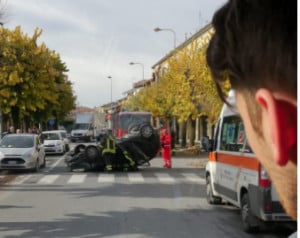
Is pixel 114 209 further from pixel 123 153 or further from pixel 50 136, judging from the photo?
pixel 50 136

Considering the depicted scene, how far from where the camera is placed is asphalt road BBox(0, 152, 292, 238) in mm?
9703

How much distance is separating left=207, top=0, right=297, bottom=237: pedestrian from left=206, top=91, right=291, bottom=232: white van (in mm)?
5896

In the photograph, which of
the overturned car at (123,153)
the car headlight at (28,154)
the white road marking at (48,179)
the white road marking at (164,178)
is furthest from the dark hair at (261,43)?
the car headlight at (28,154)

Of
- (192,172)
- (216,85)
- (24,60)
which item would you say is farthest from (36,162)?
(216,85)

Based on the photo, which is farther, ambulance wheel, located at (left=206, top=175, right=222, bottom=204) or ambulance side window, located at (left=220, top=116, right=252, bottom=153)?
ambulance wheel, located at (left=206, top=175, right=222, bottom=204)

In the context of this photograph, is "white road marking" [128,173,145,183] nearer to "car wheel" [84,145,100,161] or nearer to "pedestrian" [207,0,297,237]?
"car wheel" [84,145,100,161]

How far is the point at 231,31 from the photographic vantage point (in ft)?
3.83

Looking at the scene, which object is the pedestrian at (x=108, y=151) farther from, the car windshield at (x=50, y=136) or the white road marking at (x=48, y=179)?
the car windshield at (x=50, y=136)

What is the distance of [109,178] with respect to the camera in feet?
64.7

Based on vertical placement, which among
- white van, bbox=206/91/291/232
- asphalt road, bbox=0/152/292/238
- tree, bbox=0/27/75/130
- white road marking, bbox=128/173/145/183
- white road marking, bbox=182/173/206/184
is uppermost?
tree, bbox=0/27/75/130

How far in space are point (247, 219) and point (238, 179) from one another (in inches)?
29.9

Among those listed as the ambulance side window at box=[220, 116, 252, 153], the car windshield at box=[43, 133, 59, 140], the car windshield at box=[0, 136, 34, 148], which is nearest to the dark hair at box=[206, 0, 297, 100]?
the ambulance side window at box=[220, 116, 252, 153]

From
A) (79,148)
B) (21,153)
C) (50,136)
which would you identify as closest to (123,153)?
(79,148)

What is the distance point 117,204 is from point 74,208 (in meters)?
1.03
